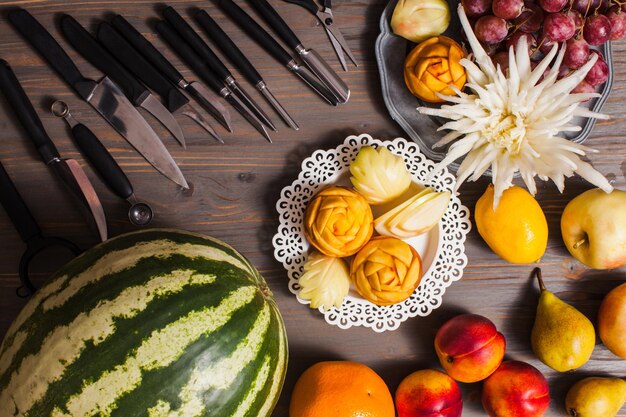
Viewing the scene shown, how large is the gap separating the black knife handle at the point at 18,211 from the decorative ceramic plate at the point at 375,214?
419mm

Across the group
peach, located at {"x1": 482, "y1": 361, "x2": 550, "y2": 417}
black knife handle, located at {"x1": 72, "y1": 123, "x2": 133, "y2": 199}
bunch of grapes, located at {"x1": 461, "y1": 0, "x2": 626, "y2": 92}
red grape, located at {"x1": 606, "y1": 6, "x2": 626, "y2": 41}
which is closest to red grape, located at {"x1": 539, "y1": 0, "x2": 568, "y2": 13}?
bunch of grapes, located at {"x1": 461, "y1": 0, "x2": 626, "y2": 92}

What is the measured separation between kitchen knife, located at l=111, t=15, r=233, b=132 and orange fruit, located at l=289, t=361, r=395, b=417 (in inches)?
18.2

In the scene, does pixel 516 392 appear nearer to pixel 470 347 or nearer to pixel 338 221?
pixel 470 347

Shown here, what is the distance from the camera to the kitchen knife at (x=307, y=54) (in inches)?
40.6

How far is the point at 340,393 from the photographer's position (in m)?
0.93

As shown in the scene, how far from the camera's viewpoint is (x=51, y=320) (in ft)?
2.53

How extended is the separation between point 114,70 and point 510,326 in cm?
85

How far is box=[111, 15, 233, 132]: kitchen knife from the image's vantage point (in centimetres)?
102

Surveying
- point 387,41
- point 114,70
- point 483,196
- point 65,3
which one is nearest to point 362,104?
point 387,41

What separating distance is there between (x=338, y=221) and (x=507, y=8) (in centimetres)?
42

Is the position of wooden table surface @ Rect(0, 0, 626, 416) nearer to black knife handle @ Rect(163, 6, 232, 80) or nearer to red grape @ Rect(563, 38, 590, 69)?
black knife handle @ Rect(163, 6, 232, 80)

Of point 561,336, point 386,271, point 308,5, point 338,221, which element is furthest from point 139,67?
point 561,336

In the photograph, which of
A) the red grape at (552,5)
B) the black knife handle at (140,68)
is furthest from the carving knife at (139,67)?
the red grape at (552,5)

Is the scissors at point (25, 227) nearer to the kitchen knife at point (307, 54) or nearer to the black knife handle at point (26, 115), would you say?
the black knife handle at point (26, 115)
